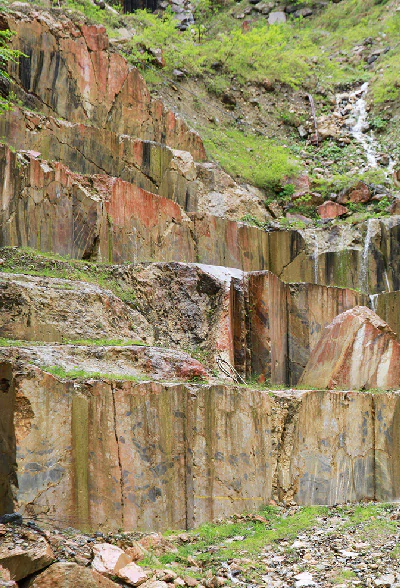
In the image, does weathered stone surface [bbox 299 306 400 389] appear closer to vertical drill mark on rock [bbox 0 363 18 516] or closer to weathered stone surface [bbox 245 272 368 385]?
weathered stone surface [bbox 245 272 368 385]

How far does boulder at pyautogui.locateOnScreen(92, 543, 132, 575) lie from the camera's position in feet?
21.5

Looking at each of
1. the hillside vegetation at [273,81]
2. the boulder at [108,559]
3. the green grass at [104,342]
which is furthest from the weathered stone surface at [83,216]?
the hillside vegetation at [273,81]

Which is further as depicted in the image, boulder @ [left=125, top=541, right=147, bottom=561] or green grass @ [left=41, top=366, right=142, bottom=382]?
green grass @ [left=41, top=366, right=142, bottom=382]

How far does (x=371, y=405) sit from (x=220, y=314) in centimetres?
349

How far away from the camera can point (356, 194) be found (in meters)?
24.1

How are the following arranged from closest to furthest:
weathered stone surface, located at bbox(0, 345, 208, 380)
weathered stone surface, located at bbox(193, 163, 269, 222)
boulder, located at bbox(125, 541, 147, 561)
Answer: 1. boulder, located at bbox(125, 541, 147, 561)
2. weathered stone surface, located at bbox(0, 345, 208, 380)
3. weathered stone surface, located at bbox(193, 163, 269, 222)

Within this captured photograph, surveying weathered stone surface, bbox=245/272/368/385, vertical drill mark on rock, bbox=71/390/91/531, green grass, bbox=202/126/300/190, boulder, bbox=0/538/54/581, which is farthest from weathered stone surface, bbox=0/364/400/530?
green grass, bbox=202/126/300/190

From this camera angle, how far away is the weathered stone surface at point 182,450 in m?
7.62

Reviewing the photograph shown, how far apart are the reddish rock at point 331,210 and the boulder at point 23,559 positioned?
1917 cm

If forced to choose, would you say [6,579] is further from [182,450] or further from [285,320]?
[285,320]

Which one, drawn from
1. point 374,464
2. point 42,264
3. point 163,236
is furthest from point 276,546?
point 163,236

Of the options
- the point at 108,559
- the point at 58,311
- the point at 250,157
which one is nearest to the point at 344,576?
the point at 108,559

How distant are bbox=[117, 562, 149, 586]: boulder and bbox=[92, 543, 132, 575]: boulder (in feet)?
0.18

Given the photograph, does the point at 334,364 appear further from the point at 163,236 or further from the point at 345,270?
the point at 345,270
